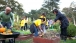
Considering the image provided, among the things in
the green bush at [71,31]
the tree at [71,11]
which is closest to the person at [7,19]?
the green bush at [71,31]

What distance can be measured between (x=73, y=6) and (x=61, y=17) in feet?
190

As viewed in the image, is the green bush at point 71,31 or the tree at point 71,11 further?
the tree at point 71,11

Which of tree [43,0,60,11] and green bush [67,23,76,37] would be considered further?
tree [43,0,60,11]

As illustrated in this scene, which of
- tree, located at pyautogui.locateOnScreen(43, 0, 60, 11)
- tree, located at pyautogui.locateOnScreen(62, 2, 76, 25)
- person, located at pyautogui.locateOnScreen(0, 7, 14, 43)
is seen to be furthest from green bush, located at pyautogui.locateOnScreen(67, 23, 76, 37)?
tree, located at pyautogui.locateOnScreen(43, 0, 60, 11)

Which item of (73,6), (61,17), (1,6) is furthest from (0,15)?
(73,6)

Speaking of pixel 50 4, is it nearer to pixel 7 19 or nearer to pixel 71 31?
pixel 71 31

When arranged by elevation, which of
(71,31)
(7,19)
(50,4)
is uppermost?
(50,4)

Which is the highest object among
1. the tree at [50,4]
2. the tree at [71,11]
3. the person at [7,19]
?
the tree at [50,4]

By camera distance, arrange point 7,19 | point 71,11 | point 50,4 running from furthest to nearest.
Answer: point 50,4 < point 71,11 < point 7,19

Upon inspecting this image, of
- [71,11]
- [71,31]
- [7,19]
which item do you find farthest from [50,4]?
[7,19]

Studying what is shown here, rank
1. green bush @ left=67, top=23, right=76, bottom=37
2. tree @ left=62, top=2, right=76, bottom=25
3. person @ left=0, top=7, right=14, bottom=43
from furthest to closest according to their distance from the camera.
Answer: tree @ left=62, top=2, right=76, bottom=25 → green bush @ left=67, top=23, right=76, bottom=37 → person @ left=0, top=7, right=14, bottom=43

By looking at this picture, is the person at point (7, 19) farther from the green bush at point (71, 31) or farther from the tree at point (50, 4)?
the tree at point (50, 4)

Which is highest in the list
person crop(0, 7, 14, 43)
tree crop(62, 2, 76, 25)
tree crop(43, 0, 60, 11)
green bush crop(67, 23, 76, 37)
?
tree crop(43, 0, 60, 11)

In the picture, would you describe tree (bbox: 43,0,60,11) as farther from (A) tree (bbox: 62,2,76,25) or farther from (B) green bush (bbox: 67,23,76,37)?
(B) green bush (bbox: 67,23,76,37)
